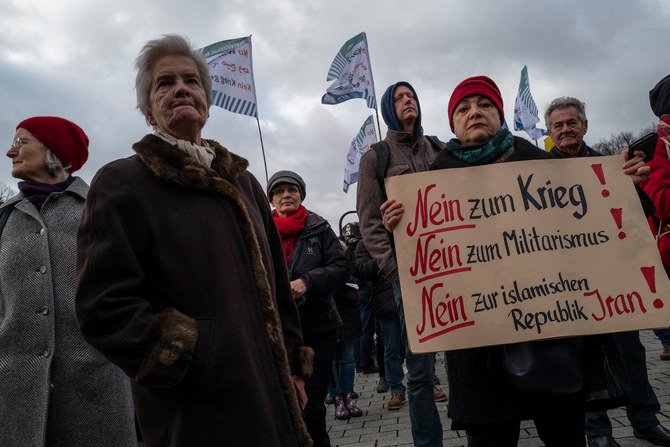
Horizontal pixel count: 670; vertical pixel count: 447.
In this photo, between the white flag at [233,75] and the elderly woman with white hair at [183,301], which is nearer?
the elderly woman with white hair at [183,301]

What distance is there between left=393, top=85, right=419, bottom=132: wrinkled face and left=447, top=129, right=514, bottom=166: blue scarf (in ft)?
3.47

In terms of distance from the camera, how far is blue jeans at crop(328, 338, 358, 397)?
5207 millimetres

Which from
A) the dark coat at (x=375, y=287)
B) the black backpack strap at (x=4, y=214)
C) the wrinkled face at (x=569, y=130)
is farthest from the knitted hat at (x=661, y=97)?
the black backpack strap at (x=4, y=214)

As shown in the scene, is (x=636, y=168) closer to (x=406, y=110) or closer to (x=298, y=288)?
(x=406, y=110)

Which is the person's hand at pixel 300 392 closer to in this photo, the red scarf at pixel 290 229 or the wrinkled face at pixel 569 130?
the red scarf at pixel 290 229

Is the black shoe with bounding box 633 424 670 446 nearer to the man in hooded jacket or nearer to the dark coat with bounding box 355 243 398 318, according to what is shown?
the man in hooded jacket

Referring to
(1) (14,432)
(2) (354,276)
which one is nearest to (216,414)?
(1) (14,432)

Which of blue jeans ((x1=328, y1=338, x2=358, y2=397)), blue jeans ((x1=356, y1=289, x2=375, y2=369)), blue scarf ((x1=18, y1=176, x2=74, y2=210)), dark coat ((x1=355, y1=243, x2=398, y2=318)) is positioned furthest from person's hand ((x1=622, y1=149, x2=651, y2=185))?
blue jeans ((x1=356, y1=289, x2=375, y2=369))

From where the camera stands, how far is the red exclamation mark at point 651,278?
1954 millimetres

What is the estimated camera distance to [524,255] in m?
2.01

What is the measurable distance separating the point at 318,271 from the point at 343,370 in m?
2.11

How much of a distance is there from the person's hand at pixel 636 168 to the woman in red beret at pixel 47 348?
2.50 metres

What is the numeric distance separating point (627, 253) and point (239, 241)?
1535 mm

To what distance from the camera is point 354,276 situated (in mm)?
5543
